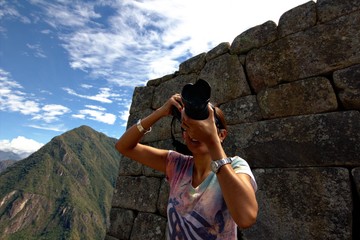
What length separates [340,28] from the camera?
9.25 feet

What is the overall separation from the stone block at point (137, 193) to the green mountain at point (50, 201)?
514 ft

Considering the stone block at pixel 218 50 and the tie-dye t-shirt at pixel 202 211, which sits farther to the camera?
the stone block at pixel 218 50

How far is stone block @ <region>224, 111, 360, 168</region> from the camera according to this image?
2.62 metres

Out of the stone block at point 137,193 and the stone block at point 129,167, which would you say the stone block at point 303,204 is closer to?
the stone block at point 137,193

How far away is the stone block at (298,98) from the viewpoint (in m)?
2.84

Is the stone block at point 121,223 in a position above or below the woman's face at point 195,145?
below

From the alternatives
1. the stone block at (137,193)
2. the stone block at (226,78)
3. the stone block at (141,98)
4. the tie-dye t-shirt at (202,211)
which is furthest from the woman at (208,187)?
the stone block at (141,98)

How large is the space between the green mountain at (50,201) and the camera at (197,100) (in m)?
160

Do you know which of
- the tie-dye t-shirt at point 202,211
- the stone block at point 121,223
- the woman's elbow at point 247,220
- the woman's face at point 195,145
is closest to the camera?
the woman's elbow at point 247,220

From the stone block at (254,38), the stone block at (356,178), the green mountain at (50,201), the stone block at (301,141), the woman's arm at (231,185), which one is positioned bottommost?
the green mountain at (50,201)

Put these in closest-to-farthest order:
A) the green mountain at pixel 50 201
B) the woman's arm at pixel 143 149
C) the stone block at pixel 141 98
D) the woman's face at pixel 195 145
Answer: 1. the woman's face at pixel 195 145
2. the woman's arm at pixel 143 149
3. the stone block at pixel 141 98
4. the green mountain at pixel 50 201

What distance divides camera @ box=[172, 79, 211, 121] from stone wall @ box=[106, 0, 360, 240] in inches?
71.8

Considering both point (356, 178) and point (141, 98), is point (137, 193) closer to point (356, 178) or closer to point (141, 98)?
point (141, 98)

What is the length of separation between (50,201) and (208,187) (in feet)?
598
